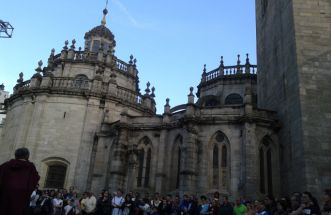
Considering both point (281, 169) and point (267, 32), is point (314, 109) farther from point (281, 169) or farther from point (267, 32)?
point (267, 32)

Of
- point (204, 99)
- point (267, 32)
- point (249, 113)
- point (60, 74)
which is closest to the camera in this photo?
point (249, 113)

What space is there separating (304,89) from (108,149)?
1367cm

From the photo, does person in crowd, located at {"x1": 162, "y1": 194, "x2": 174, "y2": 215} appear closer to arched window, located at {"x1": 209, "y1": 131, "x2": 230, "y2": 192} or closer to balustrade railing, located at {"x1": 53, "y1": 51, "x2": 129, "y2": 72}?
arched window, located at {"x1": 209, "y1": 131, "x2": 230, "y2": 192}

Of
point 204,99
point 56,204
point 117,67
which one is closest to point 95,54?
point 117,67

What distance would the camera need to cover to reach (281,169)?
21188 millimetres

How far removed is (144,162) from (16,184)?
1805cm

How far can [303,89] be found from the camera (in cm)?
1953

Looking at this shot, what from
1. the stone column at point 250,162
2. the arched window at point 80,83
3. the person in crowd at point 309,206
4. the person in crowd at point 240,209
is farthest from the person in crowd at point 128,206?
the arched window at point 80,83

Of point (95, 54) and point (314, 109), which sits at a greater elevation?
point (95, 54)

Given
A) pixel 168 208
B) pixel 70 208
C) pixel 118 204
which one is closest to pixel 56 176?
pixel 70 208

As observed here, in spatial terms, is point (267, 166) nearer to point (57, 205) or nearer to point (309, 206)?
point (57, 205)

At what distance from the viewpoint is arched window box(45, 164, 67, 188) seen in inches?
997

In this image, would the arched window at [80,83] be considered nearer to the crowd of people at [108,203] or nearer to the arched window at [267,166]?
the crowd of people at [108,203]

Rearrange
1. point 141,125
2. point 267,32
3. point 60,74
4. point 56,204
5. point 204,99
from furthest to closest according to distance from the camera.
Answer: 1. point 204,99
2. point 60,74
3. point 267,32
4. point 141,125
5. point 56,204
